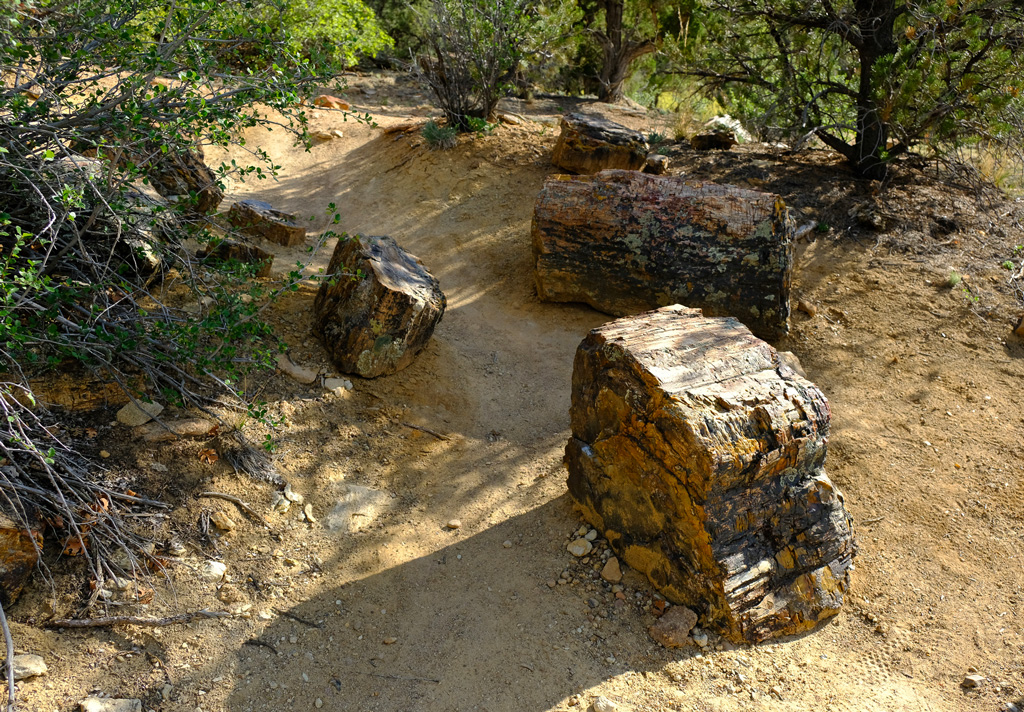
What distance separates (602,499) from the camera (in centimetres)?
385

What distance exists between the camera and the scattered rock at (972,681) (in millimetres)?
3369

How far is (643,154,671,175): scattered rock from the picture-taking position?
304 inches

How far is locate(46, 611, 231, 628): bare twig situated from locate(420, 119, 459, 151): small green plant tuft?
21.1 ft

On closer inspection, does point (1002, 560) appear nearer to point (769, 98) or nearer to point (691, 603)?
point (691, 603)

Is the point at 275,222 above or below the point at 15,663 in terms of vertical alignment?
above

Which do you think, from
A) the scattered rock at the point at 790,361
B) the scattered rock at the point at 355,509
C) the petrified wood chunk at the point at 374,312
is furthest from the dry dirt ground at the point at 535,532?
the scattered rock at the point at 790,361

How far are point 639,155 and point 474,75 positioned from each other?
8.09 feet

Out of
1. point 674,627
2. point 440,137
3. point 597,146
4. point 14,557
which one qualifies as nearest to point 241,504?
point 14,557

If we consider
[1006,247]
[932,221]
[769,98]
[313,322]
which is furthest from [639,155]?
[313,322]

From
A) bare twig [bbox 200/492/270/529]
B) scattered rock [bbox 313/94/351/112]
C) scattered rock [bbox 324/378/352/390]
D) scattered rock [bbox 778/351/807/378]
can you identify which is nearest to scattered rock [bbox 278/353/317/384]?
scattered rock [bbox 324/378/352/390]

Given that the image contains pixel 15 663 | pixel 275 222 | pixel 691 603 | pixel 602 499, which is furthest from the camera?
pixel 275 222

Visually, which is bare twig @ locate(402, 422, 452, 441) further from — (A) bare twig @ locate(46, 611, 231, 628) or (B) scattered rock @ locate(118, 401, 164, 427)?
(A) bare twig @ locate(46, 611, 231, 628)

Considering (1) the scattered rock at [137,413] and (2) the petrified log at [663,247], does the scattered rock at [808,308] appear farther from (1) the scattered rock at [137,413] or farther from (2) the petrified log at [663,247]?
(1) the scattered rock at [137,413]

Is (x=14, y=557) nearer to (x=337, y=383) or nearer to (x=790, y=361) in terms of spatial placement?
(x=337, y=383)
